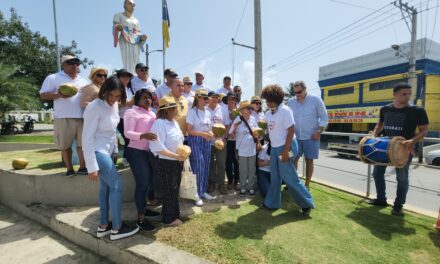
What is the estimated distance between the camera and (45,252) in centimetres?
361

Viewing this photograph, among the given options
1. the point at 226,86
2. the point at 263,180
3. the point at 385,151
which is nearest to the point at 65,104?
the point at 263,180

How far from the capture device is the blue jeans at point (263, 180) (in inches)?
192

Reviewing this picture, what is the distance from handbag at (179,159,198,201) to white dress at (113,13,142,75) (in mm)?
2901

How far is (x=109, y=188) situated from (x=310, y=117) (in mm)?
3312

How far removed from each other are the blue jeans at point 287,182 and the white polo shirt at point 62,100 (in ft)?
9.89

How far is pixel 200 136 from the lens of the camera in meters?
4.38

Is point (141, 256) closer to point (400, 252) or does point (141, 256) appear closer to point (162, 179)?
point (162, 179)

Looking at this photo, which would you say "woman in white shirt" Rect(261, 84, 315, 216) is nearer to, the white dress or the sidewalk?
the sidewalk

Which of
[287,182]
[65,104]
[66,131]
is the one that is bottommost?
[287,182]

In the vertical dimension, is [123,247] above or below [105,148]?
below

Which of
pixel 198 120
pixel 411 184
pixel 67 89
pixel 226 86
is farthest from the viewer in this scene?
pixel 411 184

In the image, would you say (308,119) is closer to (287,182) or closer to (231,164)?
(287,182)

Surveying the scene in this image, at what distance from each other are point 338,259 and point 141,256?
205 cm

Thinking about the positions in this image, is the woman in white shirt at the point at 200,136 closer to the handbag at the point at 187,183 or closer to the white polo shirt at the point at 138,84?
the handbag at the point at 187,183
